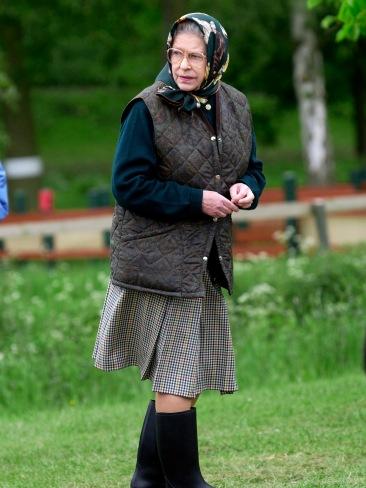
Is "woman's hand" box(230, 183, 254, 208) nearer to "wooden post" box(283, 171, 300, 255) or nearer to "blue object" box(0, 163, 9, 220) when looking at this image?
"blue object" box(0, 163, 9, 220)

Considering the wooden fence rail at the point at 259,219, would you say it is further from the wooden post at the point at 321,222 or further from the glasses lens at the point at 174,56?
the glasses lens at the point at 174,56

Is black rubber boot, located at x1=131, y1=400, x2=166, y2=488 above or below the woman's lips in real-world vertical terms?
below

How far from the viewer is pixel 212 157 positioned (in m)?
4.93

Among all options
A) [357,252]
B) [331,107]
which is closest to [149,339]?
[357,252]

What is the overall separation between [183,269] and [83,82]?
4053 centimetres

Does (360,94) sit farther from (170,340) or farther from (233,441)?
(170,340)

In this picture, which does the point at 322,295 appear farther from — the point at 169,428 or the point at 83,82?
the point at 83,82

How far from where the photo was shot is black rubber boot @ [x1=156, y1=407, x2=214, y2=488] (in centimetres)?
498

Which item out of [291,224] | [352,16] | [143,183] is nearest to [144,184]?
[143,183]

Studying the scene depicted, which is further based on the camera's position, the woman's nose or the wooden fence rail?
the wooden fence rail

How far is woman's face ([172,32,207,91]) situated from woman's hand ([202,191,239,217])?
390mm

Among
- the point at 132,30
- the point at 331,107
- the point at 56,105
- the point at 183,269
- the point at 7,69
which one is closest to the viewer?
the point at 183,269

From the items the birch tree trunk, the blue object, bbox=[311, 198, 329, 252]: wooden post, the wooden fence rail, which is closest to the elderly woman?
Answer: the blue object

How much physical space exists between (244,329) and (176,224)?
4.70 m
